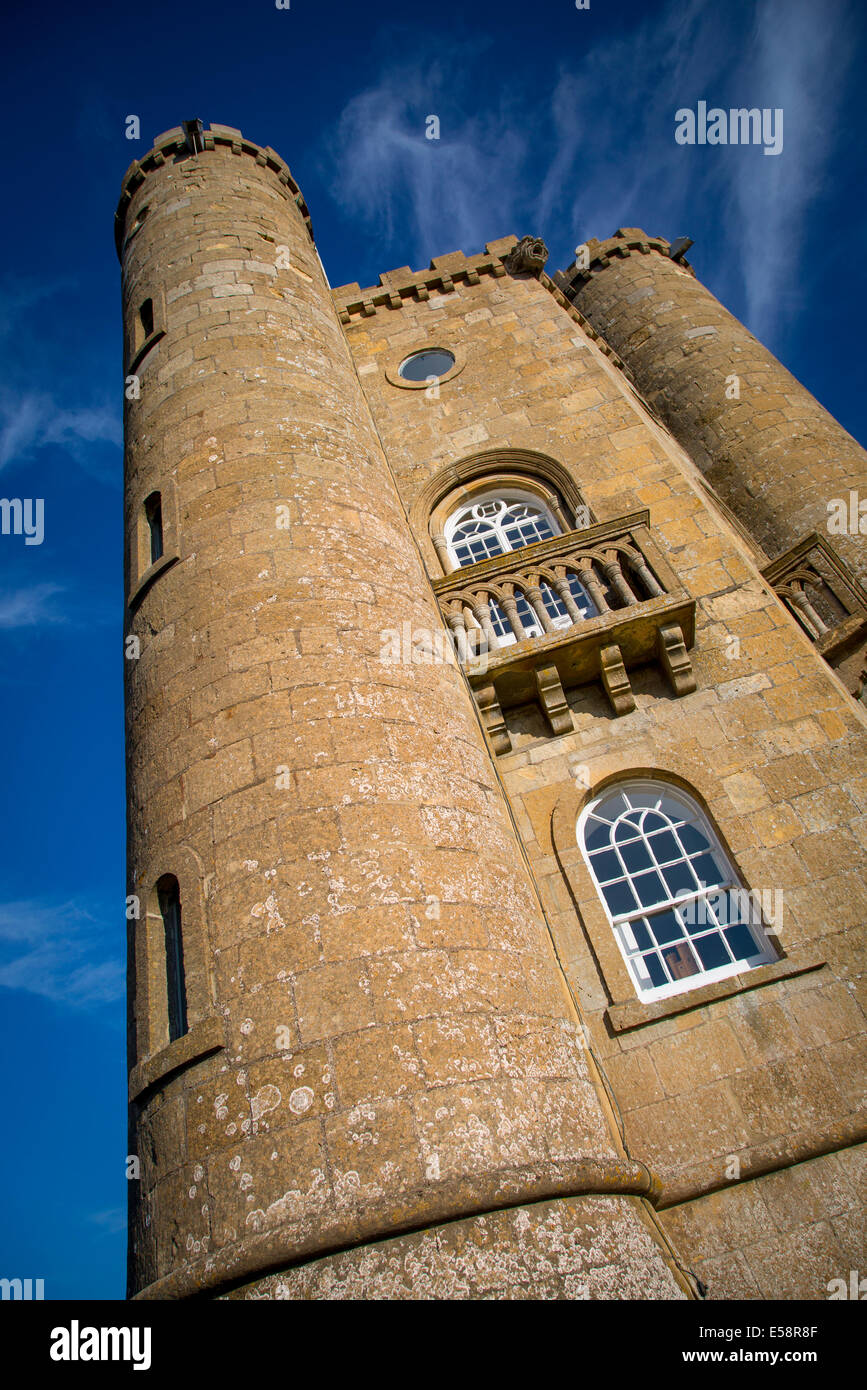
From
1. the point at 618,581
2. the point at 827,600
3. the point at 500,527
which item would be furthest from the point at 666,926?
the point at 500,527

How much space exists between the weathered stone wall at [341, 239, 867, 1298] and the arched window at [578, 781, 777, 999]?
216 millimetres

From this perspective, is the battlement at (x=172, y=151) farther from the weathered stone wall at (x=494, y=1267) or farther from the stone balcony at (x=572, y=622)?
the weathered stone wall at (x=494, y=1267)

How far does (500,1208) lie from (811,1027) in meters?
3.47

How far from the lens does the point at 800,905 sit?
707 cm

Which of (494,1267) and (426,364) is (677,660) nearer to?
(494,1267)

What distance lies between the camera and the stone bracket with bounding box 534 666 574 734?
28.4ft

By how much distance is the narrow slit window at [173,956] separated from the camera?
17.4 ft

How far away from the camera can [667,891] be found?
7602mm

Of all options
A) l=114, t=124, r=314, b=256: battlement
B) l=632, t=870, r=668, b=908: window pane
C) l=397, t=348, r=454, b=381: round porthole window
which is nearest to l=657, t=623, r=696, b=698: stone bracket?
l=632, t=870, r=668, b=908: window pane

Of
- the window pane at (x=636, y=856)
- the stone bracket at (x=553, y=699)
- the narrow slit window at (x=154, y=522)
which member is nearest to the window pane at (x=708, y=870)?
the window pane at (x=636, y=856)

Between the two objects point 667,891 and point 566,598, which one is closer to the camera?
point 667,891

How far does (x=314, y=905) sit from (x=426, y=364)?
10927 millimetres

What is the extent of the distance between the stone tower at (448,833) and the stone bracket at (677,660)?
1.5 inches
